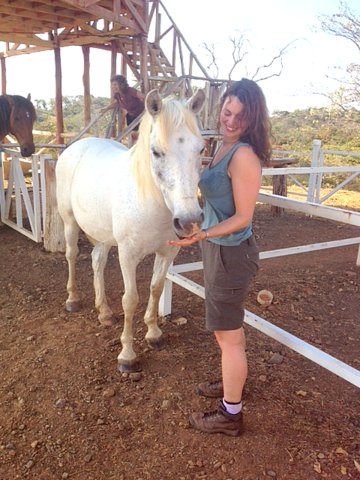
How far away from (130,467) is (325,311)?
2391 mm

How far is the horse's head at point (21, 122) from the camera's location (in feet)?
18.3

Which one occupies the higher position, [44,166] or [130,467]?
[44,166]

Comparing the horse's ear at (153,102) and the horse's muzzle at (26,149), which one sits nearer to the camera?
the horse's ear at (153,102)

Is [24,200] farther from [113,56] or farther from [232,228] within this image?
[113,56]

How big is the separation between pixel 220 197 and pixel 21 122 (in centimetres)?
482

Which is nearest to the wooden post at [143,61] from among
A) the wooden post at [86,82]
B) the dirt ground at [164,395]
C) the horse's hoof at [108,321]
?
the wooden post at [86,82]

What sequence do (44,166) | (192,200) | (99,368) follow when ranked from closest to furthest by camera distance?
1. (192,200)
2. (99,368)
3. (44,166)

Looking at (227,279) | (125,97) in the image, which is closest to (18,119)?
(125,97)

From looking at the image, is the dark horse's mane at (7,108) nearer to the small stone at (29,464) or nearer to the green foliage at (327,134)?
the green foliage at (327,134)

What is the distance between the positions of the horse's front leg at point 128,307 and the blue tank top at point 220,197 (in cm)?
93

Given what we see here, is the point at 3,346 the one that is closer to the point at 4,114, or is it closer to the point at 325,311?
the point at 325,311

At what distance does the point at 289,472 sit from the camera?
1858 millimetres

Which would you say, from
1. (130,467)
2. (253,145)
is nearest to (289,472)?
(130,467)

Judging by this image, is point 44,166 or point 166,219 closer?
point 166,219
